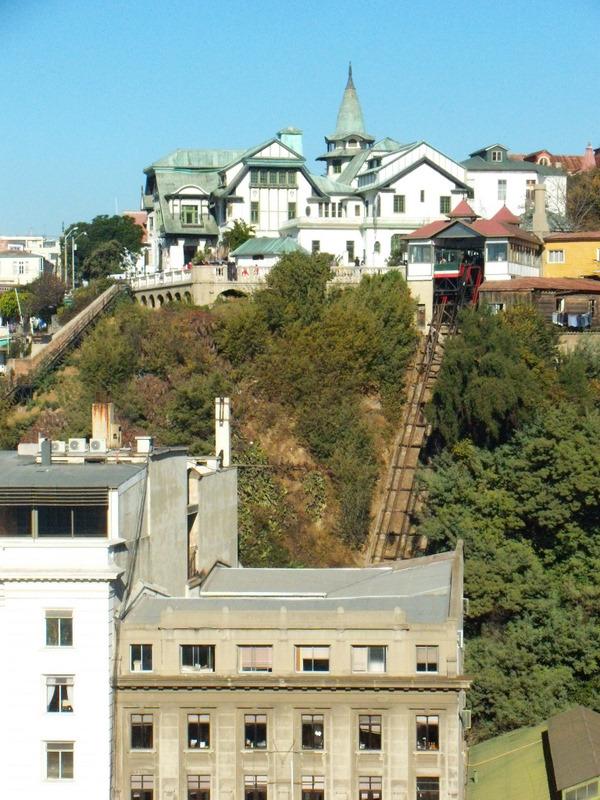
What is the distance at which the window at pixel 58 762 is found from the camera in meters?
47.1

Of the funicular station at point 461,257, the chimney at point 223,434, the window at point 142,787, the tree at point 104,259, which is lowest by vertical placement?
the window at point 142,787

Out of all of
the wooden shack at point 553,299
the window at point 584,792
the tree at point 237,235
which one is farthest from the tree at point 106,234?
the window at point 584,792

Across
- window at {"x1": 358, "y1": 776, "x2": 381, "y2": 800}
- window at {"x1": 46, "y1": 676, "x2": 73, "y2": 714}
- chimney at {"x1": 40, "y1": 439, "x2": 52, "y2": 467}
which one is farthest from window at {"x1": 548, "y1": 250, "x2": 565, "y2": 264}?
window at {"x1": 46, "y1": 676, "x2": 73, "y2": 714}

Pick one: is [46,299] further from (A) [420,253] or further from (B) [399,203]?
(A) [420,253]

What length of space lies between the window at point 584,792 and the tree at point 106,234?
97968mm

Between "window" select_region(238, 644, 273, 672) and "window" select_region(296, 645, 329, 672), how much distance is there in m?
0.74

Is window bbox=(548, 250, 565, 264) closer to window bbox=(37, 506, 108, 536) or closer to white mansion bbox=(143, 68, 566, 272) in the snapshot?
white mansion bbox=(143, 68, 566, 272)

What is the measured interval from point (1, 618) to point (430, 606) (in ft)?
37.2

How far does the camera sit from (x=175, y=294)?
9756cm

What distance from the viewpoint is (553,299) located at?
9119cm

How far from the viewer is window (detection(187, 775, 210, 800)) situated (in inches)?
1861

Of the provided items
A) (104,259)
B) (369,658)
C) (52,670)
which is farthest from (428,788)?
(104,259)

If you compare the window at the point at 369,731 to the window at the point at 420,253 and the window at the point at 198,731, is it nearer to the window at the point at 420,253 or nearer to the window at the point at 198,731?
the window at the point at 198,731

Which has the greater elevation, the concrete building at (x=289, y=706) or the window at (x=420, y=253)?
the window at (x=420, y=253)
